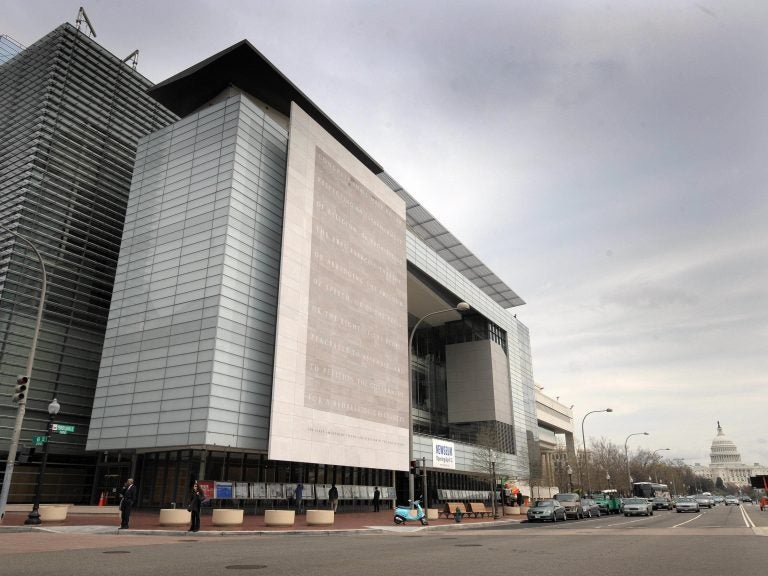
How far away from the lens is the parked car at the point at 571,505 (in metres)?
40.4

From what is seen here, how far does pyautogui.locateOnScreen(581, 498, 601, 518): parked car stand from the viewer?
146 ft

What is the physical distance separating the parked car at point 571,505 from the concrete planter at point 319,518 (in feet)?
69.0

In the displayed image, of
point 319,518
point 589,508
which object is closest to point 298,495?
point 319,518

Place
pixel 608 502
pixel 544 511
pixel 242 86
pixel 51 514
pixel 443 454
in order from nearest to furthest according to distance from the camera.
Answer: pixel 51 514 → pixel 544 511 → pixel 242 86 → pixel 608 502 → pixel 443 454

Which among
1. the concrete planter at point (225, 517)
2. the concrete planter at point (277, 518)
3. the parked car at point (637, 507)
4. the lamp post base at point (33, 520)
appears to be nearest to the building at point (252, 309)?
the concrete planter at point (277, 518)

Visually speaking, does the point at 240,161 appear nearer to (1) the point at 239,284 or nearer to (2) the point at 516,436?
(1) the point at 239,284

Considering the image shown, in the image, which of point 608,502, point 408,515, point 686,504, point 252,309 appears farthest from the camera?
point 686,504

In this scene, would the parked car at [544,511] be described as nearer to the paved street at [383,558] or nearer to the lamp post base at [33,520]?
the paved street at [383,558]

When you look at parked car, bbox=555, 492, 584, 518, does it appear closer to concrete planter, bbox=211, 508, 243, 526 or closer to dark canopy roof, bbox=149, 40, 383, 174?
concrete planter, bbox=211, 508, 243, 526

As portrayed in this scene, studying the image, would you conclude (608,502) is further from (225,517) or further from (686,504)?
(225,517)

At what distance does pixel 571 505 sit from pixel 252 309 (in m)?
27.2

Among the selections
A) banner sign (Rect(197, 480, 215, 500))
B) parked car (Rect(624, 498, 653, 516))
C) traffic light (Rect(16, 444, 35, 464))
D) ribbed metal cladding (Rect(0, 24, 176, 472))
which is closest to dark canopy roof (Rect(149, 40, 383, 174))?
ribbed metal cladding (Rect(0, 24, 176, 472))

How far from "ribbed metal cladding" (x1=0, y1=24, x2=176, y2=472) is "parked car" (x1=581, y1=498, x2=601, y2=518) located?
126ft

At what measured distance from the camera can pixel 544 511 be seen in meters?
36.5
